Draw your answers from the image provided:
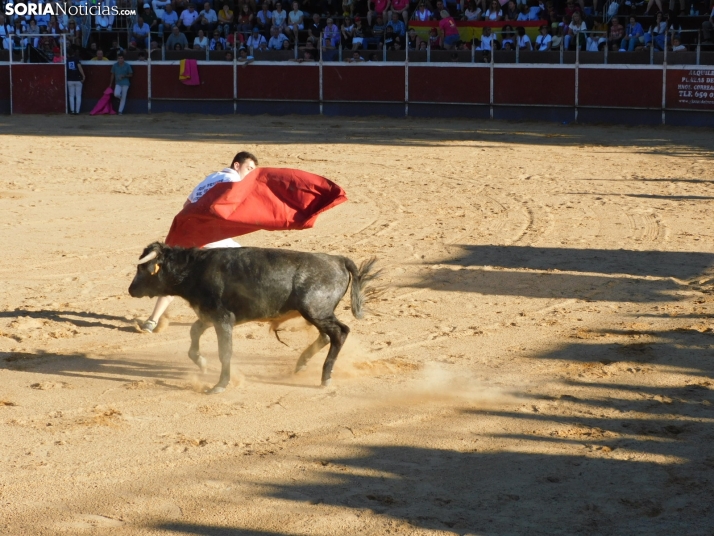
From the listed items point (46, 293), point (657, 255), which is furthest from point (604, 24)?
point (46, 293)

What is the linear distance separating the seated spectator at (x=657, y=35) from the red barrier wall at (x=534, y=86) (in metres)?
1.71

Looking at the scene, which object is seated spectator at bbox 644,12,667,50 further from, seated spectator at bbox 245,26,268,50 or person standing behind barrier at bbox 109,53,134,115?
person standing behind barrier at bbox 109,53,134,115

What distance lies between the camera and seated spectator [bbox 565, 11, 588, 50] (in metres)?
21.9

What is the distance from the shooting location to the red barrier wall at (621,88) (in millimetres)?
21000

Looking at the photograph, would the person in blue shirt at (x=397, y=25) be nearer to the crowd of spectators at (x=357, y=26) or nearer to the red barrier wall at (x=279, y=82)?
the crowd of spectators at (x=357, y=26)

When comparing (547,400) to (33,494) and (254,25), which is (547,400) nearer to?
(33,494)

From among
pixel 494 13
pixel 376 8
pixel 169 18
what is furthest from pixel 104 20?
pixel 494 13

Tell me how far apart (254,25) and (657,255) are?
60.1 ft

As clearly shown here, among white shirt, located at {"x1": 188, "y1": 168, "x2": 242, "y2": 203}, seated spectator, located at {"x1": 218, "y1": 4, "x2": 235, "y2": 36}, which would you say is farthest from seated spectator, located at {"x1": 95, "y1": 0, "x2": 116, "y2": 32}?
white shirt, located at {"x1": 188, "y1": 168, "x2": 242, "y2": 203}

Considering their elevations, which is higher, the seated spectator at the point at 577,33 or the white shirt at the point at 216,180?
the seated spectator at the point at 577,33

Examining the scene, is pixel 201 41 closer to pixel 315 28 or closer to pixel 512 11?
pixel 315 28

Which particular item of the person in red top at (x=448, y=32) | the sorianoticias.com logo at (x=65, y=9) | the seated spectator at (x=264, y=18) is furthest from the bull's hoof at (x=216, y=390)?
the sorianoticias.com logo at (x=65, y=9)

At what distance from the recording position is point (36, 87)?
24672 mm

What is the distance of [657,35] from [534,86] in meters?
2.77
